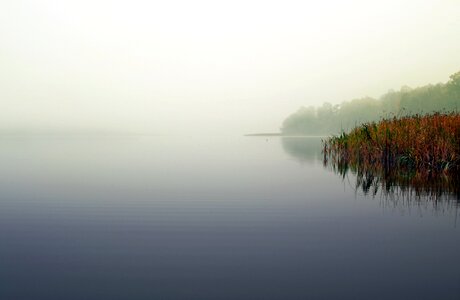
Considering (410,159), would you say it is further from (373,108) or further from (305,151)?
(373,108)

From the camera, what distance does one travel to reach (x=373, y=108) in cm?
13250

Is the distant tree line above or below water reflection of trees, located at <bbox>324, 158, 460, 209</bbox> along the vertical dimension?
above

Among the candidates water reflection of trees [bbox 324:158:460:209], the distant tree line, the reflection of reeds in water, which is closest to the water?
water reflection of trees [bbox 324:158:460:209]

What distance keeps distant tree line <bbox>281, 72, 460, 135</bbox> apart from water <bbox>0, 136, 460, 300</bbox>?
97.1 feet

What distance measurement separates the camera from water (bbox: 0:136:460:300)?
241 inches

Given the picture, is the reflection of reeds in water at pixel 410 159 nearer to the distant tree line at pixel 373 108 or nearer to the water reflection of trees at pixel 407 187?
the water reflection of trees at pixel 407 187

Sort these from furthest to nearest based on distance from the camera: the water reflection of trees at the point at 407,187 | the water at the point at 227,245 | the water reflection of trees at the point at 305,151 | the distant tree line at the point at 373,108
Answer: the distant tree line at the point at 373,108 < the water reflection of trees at the point at 305,151 < the water reflection of trees at the point at 407,187 < the water at the point at 227,245

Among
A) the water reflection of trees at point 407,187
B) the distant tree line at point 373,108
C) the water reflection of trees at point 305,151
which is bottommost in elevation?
the water reflection of trees at point 407,187

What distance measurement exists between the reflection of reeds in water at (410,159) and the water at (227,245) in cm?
150

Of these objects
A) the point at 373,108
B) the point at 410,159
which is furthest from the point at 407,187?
the point at 373,108

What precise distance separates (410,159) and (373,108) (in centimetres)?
11925

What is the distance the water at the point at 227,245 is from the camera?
613cm

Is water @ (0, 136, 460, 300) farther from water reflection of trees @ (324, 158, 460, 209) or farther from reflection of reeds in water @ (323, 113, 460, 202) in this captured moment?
reflection of reeds in water @ (323, 113, 460, 202)

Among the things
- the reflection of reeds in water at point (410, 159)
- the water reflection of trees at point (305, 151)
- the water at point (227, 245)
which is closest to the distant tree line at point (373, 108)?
the water reflection of trees at point (305, 151)
